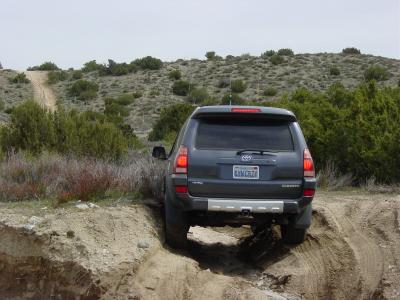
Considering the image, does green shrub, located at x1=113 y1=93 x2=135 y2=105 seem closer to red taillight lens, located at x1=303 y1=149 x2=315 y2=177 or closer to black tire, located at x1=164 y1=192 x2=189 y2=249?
black tire, located at x1=164 y1=192 x2=189 y2=249

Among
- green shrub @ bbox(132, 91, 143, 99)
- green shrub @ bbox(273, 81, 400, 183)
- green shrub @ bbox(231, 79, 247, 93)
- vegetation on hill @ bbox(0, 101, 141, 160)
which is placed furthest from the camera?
green shrub @ bbox(132, 91, 143, 99)

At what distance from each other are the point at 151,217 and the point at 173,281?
1.65 m

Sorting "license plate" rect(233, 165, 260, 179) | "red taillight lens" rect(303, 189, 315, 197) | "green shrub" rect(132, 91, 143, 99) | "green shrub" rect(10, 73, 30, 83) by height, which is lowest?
"green shrub" rect(132, 91, 143, 99)

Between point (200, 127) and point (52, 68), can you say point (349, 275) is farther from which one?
point (52, 68)

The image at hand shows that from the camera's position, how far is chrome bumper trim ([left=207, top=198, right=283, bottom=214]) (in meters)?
7.13

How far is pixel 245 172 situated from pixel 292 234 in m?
1.44

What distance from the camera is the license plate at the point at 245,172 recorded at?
719cm

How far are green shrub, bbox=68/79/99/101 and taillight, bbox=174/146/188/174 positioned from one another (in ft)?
127

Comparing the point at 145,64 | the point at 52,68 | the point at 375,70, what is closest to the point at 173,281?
the point at 375,70

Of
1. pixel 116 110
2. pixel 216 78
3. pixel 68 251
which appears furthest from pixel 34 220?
pixel 216 78

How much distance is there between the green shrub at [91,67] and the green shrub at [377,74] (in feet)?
89.2

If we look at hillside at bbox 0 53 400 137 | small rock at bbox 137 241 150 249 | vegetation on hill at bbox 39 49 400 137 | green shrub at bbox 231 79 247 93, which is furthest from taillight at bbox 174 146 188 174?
green shrub at bbox 231 79 247 93

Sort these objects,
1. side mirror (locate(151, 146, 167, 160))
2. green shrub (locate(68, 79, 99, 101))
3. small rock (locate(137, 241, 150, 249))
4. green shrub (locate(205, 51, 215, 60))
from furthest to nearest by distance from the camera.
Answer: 1. green shrub (locate(205, 51, 215, 60))
2. green shrub (locate(68, 79, 99, 101))
3. side mirror (locate(151, 146, 167, 160))
4. small rock (locate(137, 241, 150, 249))

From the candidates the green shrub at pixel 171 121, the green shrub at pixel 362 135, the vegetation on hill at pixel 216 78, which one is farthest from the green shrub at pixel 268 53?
the green shrub at pixel 362 135
